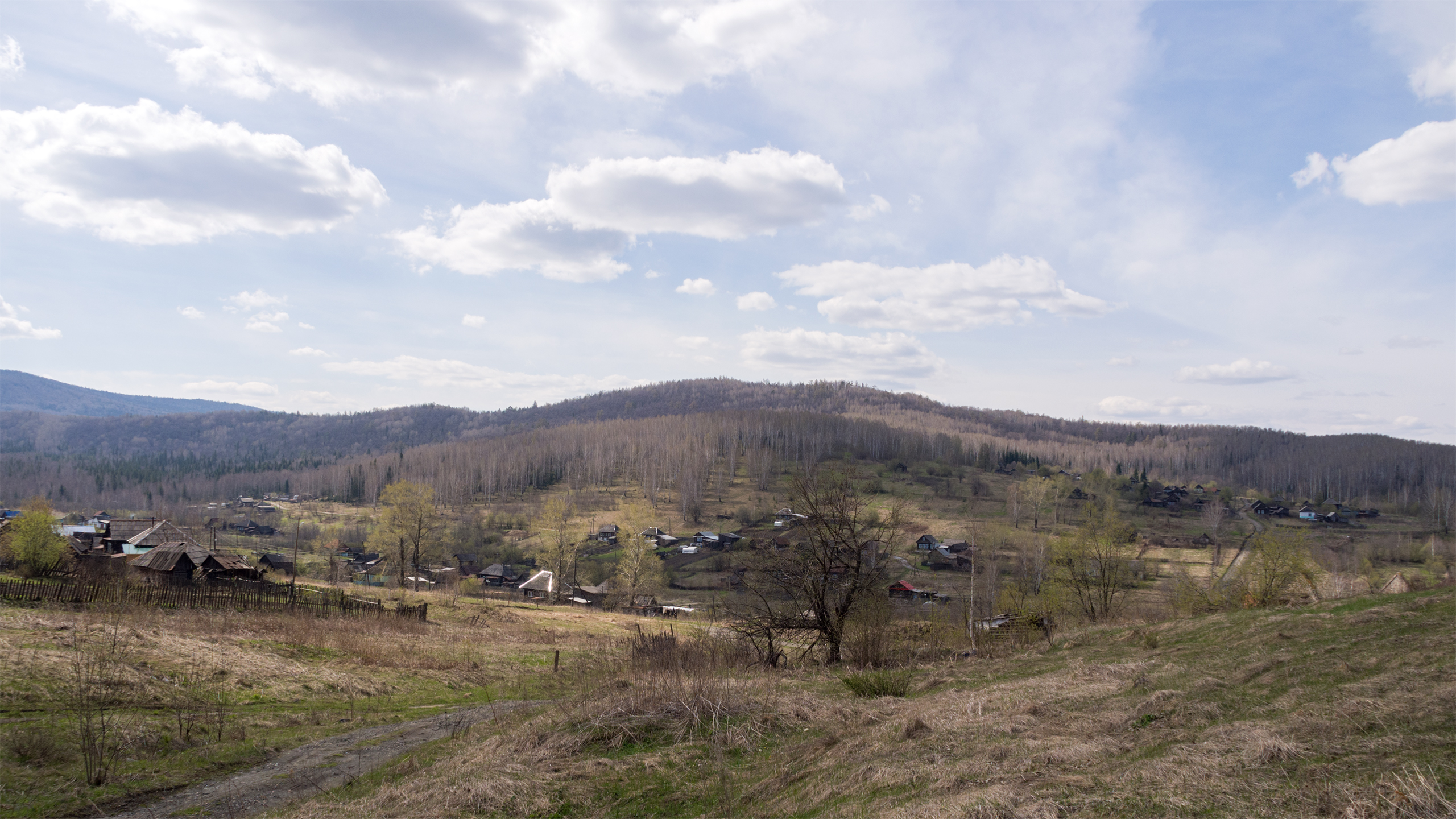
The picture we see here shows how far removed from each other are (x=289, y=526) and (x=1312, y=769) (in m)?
157

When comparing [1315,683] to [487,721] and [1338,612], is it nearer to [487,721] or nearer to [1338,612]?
[1338,612]

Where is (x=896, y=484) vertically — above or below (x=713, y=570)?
above

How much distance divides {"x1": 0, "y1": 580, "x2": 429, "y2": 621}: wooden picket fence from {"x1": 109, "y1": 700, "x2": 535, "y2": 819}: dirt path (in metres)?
11.2

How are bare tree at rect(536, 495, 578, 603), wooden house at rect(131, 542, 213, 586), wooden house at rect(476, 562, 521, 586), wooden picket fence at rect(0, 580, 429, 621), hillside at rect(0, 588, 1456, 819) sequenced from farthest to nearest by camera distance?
1. wooden house at rect(476, 562, 521, 586)
2. bare tree at rect(536, 495, 578, 603)
3. wooden house at rect(131, 542, 213, 586)
4. wooden picket fence at rect(0, 580, 429, 621)
5. hillside at rect(0, 588, 1456, 819)

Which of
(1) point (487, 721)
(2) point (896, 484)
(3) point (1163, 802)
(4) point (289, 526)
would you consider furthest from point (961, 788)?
(4) point (289, 526)

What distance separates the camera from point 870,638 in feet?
66.5

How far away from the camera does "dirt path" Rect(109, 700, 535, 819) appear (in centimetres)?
1039

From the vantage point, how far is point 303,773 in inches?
480

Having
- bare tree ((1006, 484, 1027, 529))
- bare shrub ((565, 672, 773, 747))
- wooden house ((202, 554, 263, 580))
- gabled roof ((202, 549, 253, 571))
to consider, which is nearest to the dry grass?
bare shrub ((565, 672, 773, 747))

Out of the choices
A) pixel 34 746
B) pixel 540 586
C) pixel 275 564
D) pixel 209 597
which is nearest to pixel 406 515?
pixel 540 586

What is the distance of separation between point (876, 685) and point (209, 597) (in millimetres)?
32697

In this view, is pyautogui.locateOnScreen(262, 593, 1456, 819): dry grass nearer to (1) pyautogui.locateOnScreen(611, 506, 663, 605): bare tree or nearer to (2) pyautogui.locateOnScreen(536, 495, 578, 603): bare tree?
(1) pyautogui.locateOnScreen(611, 506, 663, 605): bare tree

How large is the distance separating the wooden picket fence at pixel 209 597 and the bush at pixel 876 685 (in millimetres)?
21433

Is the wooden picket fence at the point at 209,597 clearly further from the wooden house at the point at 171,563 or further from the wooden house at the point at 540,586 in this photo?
the wooden house at the point at 540,586
